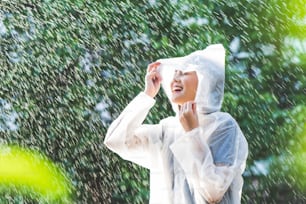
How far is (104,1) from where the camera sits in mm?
7266

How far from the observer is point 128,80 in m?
6.59

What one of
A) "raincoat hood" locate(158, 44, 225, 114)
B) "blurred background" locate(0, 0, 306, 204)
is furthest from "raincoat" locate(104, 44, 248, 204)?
"blurred background" locate(0, 0, 306, 204)

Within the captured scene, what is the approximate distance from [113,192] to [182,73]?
4.08 m

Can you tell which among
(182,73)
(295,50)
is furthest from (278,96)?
(182,73)

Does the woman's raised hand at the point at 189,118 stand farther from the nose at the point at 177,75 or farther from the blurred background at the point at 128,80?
the blurred background at the point at 128,80

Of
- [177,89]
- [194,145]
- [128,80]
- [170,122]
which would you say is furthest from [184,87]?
[128,80]

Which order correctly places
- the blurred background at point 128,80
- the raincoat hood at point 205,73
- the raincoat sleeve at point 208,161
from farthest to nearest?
the blurred background at point 128,80 < the raincoat hood at point 205,73 < the raincoat sleeve at point 208,161

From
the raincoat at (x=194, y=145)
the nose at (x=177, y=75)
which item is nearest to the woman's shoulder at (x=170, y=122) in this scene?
the raincoat at (x=194, y=145)

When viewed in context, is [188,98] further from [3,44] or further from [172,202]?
[3,44]

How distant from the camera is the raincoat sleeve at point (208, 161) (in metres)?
2.00

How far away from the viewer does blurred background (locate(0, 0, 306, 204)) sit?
6246mm

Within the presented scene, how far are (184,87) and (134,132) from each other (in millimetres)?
193

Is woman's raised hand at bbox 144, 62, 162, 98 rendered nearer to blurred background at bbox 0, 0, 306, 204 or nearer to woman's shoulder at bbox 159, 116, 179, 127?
woman's shoulder at bbox 159, 116, 179, 127

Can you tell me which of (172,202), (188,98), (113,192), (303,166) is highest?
(188,98)
